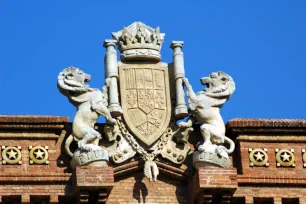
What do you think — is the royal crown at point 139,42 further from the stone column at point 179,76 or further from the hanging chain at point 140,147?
the hanging chain at point 140,147

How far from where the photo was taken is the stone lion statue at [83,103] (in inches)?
2051

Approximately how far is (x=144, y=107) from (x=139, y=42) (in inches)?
63.1

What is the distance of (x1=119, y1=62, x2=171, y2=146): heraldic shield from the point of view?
52.6 m

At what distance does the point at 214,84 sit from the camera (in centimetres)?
5322

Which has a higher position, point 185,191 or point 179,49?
point 179,49

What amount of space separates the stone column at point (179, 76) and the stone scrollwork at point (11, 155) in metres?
3.70

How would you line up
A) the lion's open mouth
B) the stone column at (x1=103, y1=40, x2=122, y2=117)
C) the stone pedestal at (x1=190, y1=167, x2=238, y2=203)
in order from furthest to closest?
the lion's open mouth → the stone column at (x1=103, y1=40, x2=122, y2=117) → the stone pedestal at (x1=190, y1=167, x2=238, y2=203)

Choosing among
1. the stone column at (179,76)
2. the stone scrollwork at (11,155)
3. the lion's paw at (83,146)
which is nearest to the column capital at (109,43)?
the stone column at (179,76)

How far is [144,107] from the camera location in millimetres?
52781

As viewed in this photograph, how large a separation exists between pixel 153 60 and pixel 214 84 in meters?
1.48

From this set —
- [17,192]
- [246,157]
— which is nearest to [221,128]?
[246,157]

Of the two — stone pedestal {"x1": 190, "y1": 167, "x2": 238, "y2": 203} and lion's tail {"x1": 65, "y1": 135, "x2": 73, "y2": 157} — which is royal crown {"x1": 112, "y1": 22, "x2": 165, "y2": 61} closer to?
lion's tail {"x1": 65, "y1": 135, "x2": 73, "y2": 157}

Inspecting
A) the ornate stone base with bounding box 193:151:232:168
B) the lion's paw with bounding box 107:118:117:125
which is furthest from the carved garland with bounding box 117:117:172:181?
the ornate stone base with bounding box 193:151:232:168

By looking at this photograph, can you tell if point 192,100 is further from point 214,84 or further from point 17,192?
point 17,192
